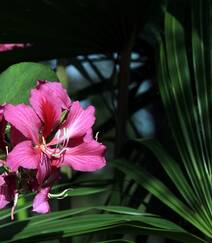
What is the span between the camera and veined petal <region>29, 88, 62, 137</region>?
0.67 meters

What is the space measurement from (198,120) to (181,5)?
0.30 metres

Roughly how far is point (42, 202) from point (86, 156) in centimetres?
6

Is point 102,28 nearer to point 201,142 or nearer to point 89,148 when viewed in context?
point 201,142

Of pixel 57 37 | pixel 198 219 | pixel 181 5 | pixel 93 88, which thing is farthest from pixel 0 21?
pixel 93 88

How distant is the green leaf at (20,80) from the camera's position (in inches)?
31.9

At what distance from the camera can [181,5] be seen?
132 cm

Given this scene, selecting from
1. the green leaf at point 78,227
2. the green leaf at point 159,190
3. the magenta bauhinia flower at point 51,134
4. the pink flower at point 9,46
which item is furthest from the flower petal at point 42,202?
the pink flower at point 9,46

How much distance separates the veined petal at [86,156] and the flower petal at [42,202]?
1.5 inches

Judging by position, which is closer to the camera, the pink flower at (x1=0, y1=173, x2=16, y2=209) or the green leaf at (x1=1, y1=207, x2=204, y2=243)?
the pink flower at (x1=0, y1=173, x2=16, y2=209)

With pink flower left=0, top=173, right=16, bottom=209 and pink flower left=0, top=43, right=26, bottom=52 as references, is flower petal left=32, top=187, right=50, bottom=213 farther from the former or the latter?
pink flower left=0, top=43, right=26, bottom=52

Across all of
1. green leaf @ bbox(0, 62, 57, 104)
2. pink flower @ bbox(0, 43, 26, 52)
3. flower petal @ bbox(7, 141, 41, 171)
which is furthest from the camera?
pink flower @ bbox(0, 43, 26, 52)

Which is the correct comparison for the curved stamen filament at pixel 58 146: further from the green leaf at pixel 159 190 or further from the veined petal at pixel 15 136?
the green leaf at pixel 159 190

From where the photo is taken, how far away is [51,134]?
693mm

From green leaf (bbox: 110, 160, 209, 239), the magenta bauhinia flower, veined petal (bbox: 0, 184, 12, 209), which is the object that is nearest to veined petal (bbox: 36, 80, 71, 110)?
the magenta bauhinia flower
